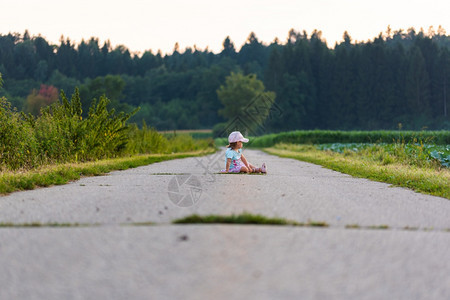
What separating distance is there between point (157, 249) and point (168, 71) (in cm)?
13943

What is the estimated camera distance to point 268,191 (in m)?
6.64

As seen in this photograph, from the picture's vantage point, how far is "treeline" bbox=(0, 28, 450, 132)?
284 ft

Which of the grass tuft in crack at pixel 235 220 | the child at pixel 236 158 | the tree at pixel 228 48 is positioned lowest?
the child at pixel 236 158

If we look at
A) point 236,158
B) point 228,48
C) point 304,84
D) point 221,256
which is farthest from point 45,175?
point 228,48

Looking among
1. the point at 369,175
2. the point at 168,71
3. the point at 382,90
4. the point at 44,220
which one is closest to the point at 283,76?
the point at 382,90

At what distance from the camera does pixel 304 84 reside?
323ft

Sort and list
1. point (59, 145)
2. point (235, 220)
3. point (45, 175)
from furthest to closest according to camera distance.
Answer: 1. point (59, 145)
2. point (45, 175)
3. point (235, 220)

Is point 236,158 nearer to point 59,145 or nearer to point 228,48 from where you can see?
point 59,145

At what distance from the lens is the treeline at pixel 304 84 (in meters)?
86.6

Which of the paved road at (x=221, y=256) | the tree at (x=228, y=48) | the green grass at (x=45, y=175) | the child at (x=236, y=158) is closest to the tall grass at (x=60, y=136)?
the green grass at (x=45, y=175)

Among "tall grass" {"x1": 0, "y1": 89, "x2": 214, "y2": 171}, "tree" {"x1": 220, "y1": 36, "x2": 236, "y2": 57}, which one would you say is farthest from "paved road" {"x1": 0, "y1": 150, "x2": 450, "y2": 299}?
"tree" {"x1": 220, "y1": 36, "x2": 236, "y2": 57}

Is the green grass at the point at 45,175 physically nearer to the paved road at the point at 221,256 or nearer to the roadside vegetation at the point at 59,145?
the roadside vegetation at the point at 59,145

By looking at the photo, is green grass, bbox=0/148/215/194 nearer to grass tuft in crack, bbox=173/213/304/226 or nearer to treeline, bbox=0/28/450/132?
grass tuft in crack, bbox=173/213/304/226

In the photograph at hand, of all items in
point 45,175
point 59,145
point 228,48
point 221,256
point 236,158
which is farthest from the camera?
point 228,48
